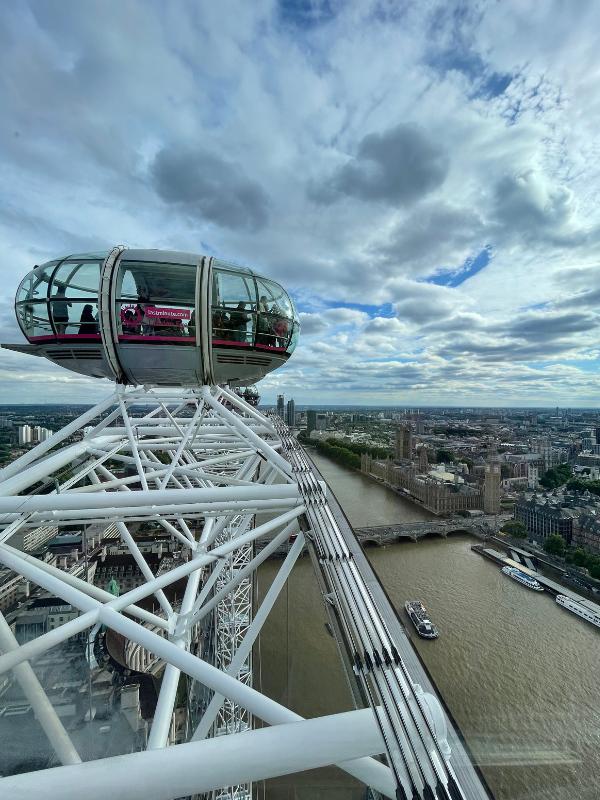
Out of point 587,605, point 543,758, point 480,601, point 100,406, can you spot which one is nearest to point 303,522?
point 100,406

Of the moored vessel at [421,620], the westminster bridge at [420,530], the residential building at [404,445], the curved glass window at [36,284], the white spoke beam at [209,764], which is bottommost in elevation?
the westminster bridge at [420,530]

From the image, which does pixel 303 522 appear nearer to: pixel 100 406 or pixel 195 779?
pixel 195 779

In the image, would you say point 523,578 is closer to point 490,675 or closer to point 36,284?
point 490,675

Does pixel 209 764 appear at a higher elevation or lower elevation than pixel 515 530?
higher

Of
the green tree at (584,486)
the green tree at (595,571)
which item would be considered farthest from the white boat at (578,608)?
the green tree at (584,486)

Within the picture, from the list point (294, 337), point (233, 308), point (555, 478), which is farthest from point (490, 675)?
point (555, 478)

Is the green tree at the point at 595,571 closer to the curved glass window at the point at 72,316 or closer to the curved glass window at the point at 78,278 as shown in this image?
the curved glass window at the point at 72,316

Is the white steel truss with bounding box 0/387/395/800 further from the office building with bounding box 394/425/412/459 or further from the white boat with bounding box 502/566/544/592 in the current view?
the office building with bounding box 394/425/412/459
